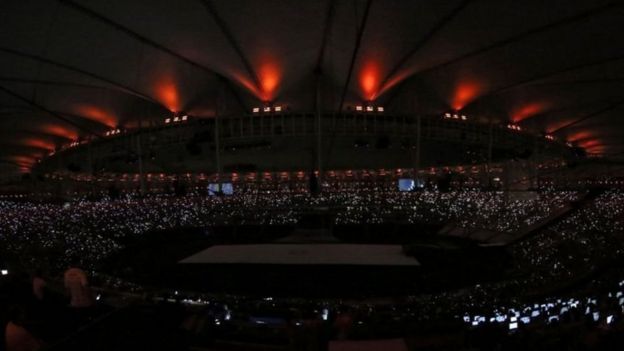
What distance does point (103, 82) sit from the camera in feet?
88.8

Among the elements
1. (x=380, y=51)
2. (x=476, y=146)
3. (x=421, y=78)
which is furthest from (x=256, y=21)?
(x=476, y=146)

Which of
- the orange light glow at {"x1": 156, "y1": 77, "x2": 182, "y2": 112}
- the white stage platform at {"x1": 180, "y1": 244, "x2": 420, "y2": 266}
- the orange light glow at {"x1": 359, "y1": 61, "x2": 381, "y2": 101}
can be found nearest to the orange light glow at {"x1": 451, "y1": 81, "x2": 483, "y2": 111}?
the orange light glow at {"x1": 359, "y1": 61, "x2": 381, "y2": 101}

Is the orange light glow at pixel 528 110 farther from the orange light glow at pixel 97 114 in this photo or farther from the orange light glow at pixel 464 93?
the orange light glow at pixel 97 114

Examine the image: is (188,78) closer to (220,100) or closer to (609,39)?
(220,100)

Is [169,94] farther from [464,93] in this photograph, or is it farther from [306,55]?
[464,93]

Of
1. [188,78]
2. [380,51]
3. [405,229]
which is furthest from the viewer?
[188,78]

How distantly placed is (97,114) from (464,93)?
90.7 ft

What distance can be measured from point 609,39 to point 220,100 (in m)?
23.5

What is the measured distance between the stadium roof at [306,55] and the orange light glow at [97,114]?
151mm

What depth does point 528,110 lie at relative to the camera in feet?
123

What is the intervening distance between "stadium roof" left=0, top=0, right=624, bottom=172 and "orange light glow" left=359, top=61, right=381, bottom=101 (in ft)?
0.41

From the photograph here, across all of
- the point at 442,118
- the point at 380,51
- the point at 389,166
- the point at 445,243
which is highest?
the point at 380,51

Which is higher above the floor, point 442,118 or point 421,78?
point 421,78

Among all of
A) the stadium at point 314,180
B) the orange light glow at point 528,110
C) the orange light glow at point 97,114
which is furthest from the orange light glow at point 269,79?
the orange light glow at point 528,110
